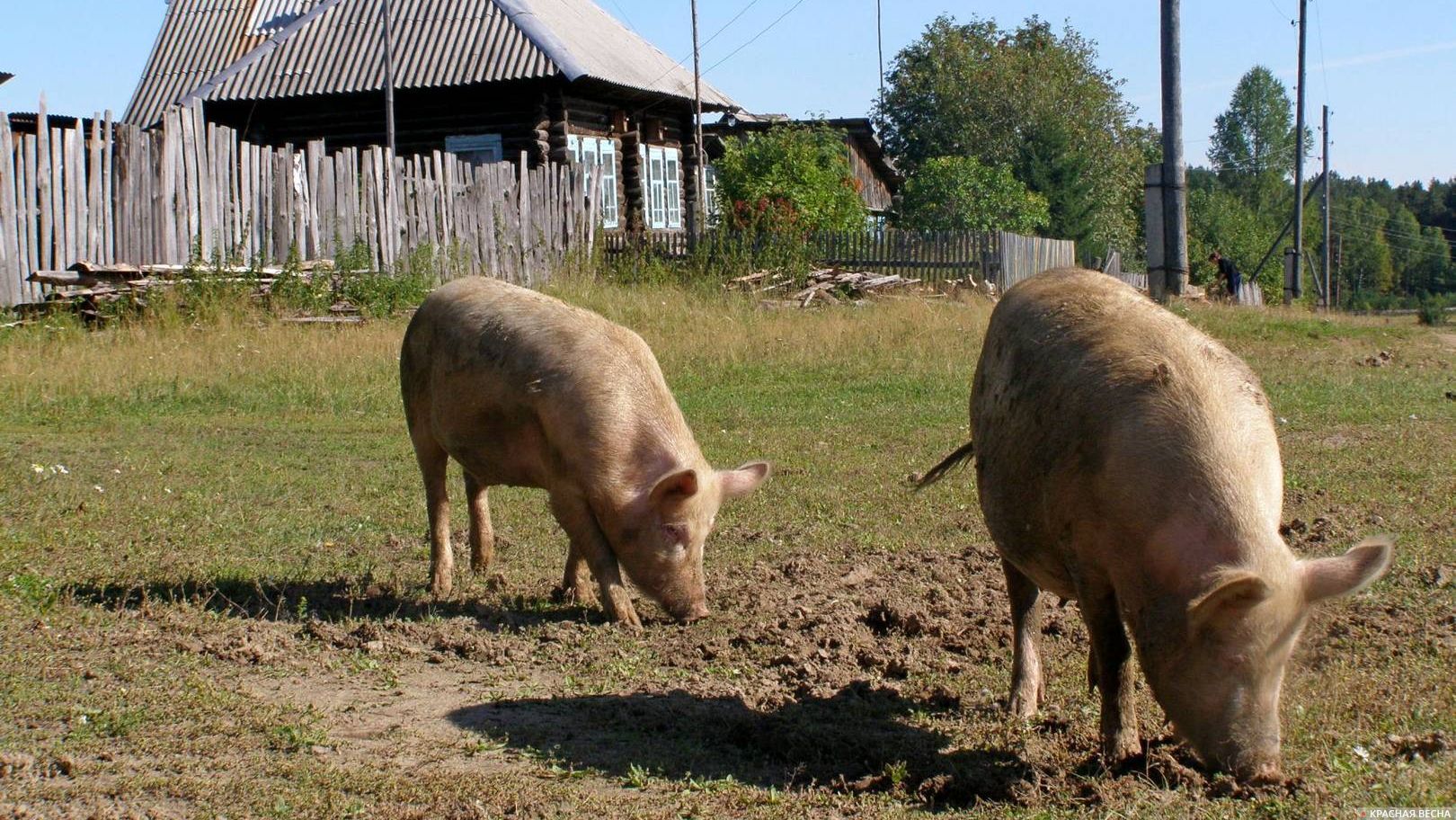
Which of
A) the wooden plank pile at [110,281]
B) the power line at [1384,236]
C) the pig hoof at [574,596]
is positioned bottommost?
the pig hoof at [574,596]

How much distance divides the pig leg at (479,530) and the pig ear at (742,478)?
1.42 metres

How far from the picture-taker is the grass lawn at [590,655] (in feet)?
12.8

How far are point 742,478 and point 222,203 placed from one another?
1211 cm

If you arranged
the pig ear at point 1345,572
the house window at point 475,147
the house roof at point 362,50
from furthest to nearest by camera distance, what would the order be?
1. the house window at point 475,147
2. the house roof at point 362,50
3. the pig ear at point 1345,572

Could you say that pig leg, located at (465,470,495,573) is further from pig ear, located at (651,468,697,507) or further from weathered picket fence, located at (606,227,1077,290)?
weathered picket fence, located at (606,227,1077,290)

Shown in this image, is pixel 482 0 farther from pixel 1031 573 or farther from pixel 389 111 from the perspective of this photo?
pixel 1031 573

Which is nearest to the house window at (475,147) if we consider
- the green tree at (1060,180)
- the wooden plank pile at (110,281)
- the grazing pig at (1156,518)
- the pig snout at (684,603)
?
the wooden plank pile at (110,281)

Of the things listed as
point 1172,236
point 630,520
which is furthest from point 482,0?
point 630,520

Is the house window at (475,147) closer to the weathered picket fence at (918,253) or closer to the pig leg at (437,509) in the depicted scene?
the weathered picket fence at (918,253)

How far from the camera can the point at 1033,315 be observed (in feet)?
16.0

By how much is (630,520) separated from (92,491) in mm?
4065

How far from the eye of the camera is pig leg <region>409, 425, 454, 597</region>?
21.6 feet

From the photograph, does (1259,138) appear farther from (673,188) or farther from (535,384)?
(535,384)

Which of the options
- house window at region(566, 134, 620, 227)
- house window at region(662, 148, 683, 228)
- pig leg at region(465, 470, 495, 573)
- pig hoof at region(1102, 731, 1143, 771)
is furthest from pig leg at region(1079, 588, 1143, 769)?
house window at region(662, 148, 683, 228)
